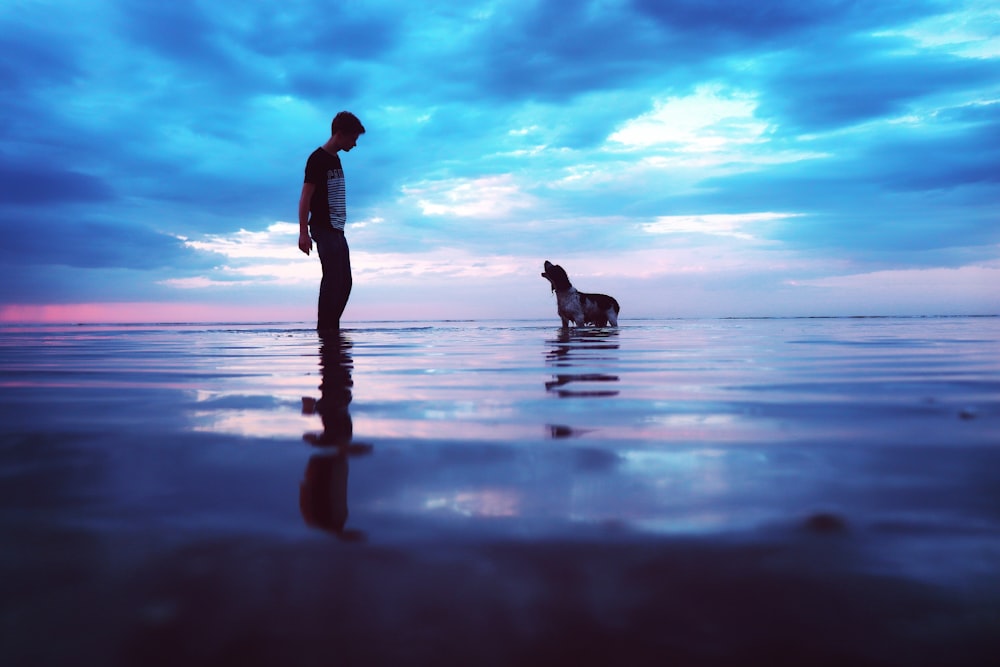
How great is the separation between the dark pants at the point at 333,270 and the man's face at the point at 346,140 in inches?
35.3

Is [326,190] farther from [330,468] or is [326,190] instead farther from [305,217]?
[330,468]

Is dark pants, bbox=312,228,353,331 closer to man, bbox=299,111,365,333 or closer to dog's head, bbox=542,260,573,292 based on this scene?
man, bbox=299,111,365,333

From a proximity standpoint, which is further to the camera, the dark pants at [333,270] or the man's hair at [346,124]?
the dark pants at [333,270]

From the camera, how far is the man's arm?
7059mm

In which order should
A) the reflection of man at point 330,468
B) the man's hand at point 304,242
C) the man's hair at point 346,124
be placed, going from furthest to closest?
the man's hand at point 304,242 → the man's hair at point 346,124 → the reflection of man at point 330,468

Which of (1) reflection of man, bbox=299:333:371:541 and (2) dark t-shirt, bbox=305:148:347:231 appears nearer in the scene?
(1) reflection of man, bbox=299:333:371:541

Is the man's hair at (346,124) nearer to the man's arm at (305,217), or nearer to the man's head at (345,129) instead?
the man's head at (345,129)

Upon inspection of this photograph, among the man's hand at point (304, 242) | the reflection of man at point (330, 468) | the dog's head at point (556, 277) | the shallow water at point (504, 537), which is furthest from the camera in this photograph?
the dog's head at point (556, 277)

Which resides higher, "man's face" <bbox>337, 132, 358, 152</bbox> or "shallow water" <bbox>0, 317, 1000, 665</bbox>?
A: "man's face" <bbox>337, 132, 358, 152</bbox>

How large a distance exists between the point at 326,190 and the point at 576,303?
676cm

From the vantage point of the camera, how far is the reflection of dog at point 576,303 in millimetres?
12805

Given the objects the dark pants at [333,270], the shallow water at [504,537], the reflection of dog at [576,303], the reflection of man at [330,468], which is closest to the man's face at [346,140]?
the dark pants at [333,270]

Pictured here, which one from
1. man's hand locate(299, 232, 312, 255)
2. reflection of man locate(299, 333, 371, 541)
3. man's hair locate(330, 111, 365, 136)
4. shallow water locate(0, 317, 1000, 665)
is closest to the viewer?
shallow water locate(0, 317, 1000, 665)

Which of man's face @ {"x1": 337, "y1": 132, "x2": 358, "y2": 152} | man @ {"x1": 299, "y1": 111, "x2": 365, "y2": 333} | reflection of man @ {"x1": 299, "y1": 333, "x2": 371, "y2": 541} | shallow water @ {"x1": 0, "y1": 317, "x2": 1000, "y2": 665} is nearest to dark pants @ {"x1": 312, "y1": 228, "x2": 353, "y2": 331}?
man @ {"x1": 299, "y1": 111, "x2": 365, "y2": 333}
